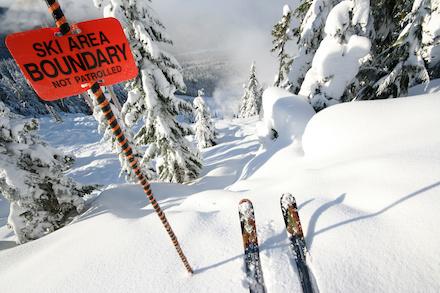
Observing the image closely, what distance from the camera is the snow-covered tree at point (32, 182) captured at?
7281 mm

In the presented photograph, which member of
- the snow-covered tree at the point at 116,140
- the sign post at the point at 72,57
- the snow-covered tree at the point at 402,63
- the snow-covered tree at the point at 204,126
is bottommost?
the snow-covered tree at the point at 204,126

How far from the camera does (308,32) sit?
11.0m

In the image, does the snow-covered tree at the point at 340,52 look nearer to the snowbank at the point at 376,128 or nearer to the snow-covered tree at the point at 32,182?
the snowbank at the point at 376,128

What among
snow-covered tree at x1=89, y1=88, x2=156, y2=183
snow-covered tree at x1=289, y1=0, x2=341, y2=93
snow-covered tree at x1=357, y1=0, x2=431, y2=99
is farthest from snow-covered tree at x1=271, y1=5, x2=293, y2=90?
snow-covered tree at x1=89, y1=88, x2=156, y2=183

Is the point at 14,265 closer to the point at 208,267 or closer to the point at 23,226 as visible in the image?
the point at 23,226

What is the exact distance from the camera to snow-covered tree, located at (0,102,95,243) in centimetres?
728

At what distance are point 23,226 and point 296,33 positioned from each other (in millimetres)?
16524

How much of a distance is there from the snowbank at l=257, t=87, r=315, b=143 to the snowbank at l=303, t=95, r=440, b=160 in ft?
8.77

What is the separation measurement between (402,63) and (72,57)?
30.3 ft

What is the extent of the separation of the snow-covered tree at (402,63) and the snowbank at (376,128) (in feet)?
4.66

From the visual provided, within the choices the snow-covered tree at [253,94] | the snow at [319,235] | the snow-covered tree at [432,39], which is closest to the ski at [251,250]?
the snow at [319,235]

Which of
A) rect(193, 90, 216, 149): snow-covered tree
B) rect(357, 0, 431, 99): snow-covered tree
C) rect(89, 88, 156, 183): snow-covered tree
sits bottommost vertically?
rect(193, 90, 216, 149): snow-covered tree

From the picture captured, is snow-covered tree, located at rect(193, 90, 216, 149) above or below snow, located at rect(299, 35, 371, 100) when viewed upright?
below

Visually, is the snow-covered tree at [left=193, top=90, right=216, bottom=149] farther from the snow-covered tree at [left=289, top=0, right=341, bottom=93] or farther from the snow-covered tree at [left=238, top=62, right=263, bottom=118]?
the snow-covered tree at [left=289, top=0, right=341, bottom=93]
